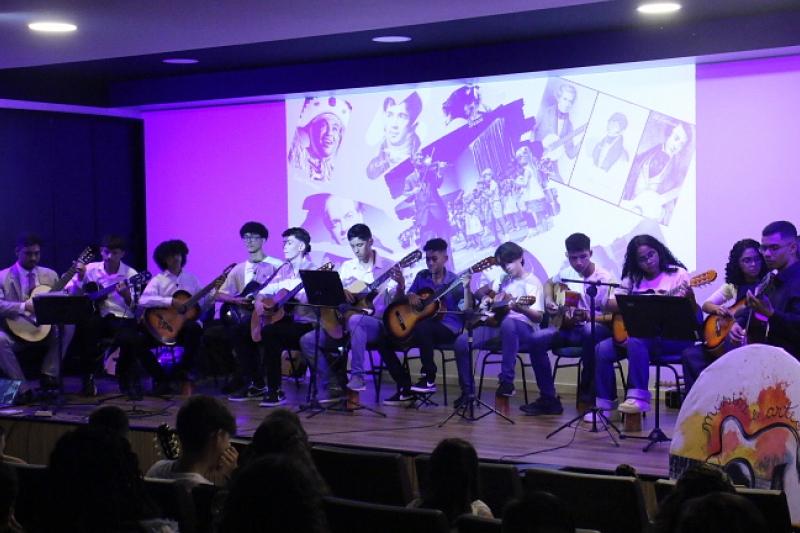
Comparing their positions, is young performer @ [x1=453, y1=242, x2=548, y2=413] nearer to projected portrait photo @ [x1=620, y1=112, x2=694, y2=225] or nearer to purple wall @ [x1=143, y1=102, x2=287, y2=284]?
projected portrait photo @ [x1=620, y1=112, x2=694, y2=225]

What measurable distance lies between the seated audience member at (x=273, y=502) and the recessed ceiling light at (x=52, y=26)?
5.11 metres

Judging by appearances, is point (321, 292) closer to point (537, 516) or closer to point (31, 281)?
point (31, 281)

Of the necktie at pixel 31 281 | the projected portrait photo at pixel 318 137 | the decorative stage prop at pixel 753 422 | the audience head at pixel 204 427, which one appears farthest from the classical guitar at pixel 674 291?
the necktie at pixel 31 281

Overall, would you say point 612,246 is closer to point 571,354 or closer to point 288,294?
point 571,354

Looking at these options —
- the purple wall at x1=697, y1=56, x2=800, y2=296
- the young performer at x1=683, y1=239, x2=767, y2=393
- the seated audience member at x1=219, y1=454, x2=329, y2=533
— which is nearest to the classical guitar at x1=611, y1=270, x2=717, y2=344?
the young performer at x1=683, y1=239, x2=767, y2=393

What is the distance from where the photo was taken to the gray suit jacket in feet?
29.9

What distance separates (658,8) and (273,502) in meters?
6.08

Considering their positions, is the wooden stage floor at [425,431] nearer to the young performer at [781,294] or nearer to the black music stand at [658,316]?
the black music stand at [658,316]

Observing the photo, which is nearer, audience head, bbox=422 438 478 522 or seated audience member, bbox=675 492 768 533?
seated audience member, bbox=675 492 768 533

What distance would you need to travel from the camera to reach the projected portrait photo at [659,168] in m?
8.75

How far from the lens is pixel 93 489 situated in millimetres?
3031

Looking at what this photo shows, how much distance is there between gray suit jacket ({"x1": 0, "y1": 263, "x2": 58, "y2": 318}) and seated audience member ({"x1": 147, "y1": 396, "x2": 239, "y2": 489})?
5639 millimetres

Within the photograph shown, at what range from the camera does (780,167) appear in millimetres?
8375

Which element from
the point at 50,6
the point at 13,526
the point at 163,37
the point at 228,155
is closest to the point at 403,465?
the point at 13,526
